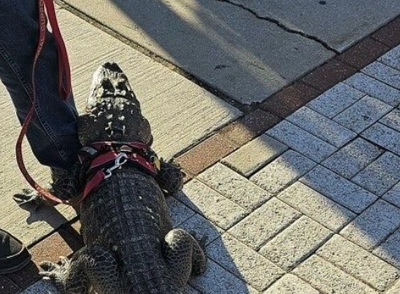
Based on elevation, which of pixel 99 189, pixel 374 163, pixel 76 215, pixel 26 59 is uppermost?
pixel 26 59

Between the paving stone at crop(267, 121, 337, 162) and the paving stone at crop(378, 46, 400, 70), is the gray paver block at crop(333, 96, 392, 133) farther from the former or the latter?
the paving stone at crop(378, 46, 400, 70)

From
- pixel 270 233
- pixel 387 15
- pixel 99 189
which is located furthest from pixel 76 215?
pixel 387 15

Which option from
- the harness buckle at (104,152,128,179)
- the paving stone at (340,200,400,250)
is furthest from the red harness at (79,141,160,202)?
the paving stone at (340,200,400,250)

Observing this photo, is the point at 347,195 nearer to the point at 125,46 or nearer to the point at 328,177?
the point at 328,177

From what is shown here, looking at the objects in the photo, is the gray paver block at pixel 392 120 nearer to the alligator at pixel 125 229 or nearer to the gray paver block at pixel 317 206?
the gray paver block at pixel 317 206

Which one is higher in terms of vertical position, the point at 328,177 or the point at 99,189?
the point at 99,189

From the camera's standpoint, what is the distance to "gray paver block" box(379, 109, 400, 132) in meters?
4.93

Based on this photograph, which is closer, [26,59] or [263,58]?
[26,59]

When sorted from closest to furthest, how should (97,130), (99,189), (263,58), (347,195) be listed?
1. (99,189)
2. (97,130)
3. (347,195)
4. (263,58)

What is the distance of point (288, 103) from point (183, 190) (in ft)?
3.41

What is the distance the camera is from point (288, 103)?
16.7ft

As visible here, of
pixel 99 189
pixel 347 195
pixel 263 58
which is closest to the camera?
pixel 99 189

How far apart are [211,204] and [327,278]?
755 mm

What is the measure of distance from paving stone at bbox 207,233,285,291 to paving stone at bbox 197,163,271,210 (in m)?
0.29
